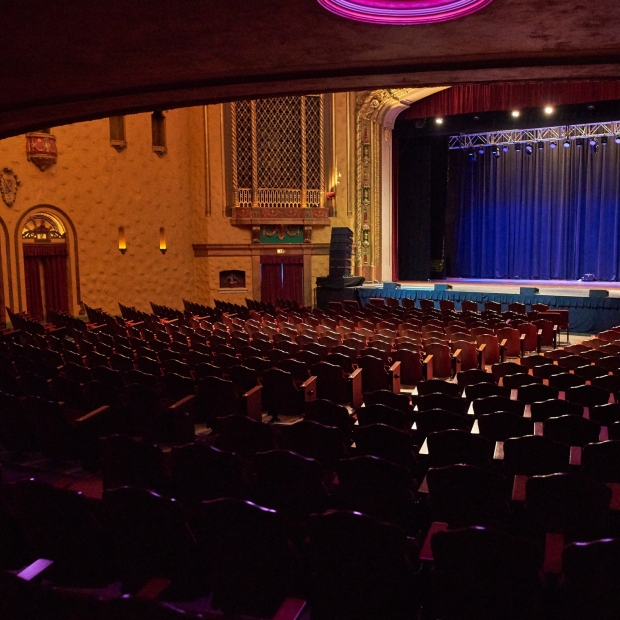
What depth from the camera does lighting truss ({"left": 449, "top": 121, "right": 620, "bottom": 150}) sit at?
1888cm

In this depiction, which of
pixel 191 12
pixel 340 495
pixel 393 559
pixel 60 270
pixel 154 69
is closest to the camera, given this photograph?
pixel 393 559

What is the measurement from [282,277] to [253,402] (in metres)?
13.7

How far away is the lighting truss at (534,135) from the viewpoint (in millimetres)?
18875

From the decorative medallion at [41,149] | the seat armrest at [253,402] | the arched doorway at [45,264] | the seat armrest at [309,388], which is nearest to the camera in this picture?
the seat armrest at [253,402]

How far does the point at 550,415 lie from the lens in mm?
5438

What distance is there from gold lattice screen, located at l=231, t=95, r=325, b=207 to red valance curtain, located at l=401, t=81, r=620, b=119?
3189mm

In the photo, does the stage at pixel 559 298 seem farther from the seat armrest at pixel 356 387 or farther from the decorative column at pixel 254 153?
the seat armrest at pixel 356 387

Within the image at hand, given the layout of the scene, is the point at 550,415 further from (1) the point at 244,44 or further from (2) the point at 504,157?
(2) the point at 504,157

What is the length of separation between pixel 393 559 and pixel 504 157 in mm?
22039

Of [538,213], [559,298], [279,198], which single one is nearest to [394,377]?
[559,298]

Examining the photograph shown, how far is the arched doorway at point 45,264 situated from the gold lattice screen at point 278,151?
5.38 metres

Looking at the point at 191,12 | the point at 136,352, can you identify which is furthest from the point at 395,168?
the point at 191,12

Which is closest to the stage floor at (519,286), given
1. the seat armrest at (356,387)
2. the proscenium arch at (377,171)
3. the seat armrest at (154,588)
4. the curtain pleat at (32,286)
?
the proscenium arch at (377,171)

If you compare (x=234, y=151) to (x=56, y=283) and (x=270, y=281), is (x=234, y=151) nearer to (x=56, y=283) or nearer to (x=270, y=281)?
(x=270, y=281)
